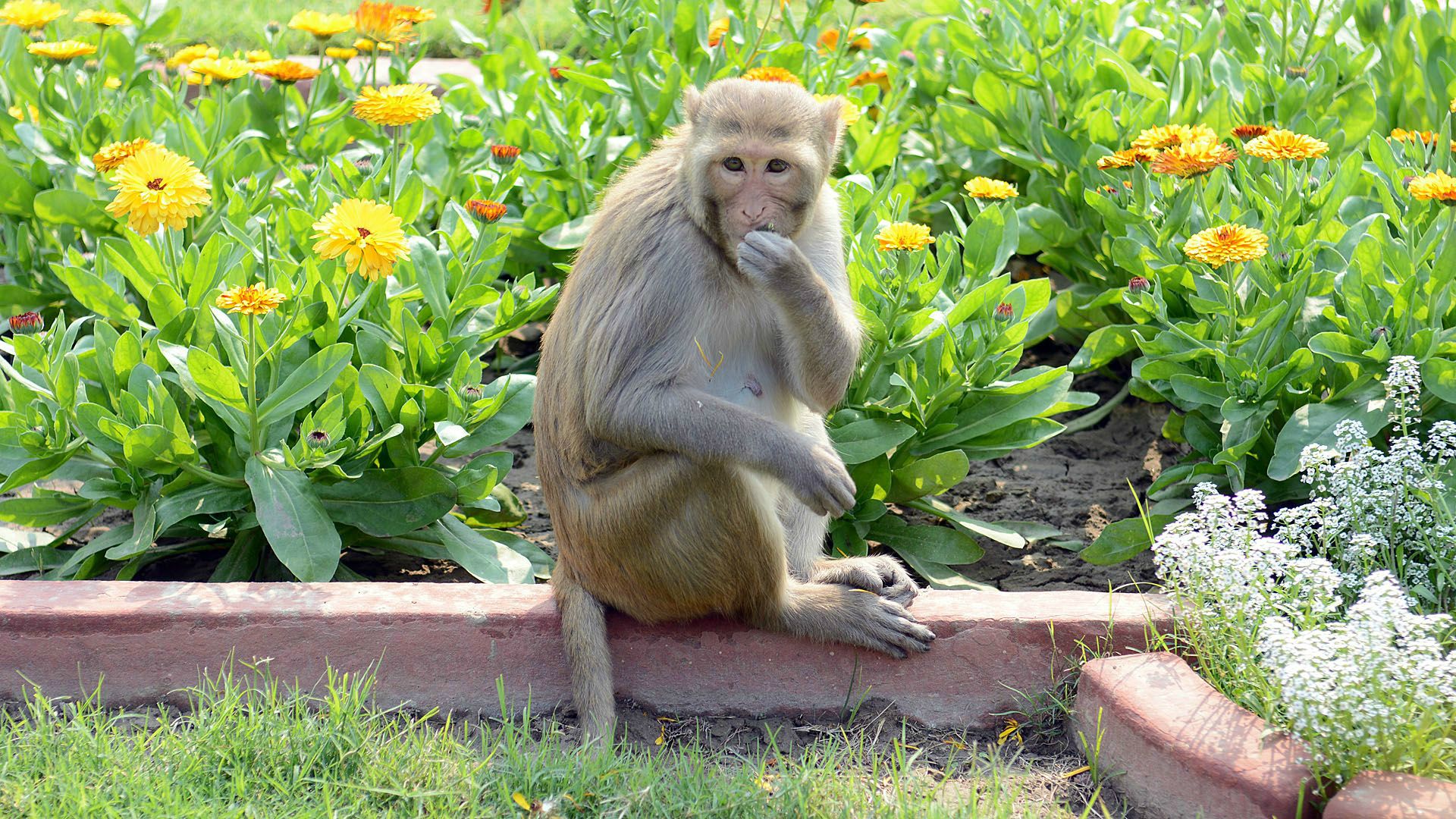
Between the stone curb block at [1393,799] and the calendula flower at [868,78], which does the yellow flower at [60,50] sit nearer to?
the calendula flower at [868,78]

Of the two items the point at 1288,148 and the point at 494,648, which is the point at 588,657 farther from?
the point at 1288,148

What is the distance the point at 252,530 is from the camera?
13.3 feet

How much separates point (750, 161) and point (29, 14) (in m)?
3.57

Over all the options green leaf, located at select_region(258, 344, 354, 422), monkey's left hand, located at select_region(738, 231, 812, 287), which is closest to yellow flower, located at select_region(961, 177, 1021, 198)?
monkey's left hand, located at select_region(738, 231, 812, 287)

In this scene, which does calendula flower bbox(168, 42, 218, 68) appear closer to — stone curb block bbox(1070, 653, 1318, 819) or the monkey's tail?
the monkey's tail

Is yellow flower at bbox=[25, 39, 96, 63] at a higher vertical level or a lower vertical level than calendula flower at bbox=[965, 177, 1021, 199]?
higher

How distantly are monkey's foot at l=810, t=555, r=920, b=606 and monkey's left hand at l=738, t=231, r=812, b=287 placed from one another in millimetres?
895

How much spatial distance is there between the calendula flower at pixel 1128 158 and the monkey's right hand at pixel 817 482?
1.62 m

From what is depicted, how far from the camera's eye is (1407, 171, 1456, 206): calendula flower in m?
3.66

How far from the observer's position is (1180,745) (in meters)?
2.93

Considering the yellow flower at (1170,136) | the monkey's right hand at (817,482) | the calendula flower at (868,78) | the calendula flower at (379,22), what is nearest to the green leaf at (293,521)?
the monkey's right hand at (817,482)

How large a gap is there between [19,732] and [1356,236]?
4068 millimetres

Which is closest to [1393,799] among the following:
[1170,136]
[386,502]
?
[1170,136]

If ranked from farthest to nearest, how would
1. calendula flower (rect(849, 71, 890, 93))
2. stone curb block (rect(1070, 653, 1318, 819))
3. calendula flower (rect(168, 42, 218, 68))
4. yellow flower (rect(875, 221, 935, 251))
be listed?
calendula flower (rect(849, 71, 890, 93)), calendula flower (rect(168, 42, 218, 68)), yellow flower (rect(875, 221, 935, 251)), stone curb block (rect(1070, 653, 1318, 819))
